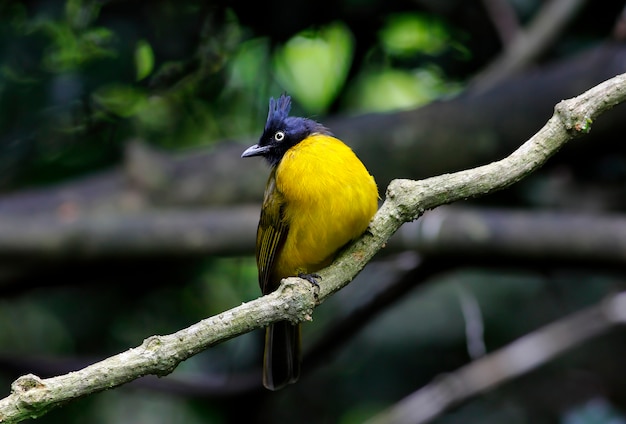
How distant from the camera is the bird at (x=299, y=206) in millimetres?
3617

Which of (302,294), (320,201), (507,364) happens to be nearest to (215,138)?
(507,364)

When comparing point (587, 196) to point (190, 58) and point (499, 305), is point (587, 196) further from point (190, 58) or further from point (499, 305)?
point (190, 58)

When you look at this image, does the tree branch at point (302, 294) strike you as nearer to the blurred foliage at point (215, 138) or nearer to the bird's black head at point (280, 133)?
the bird's black head at point (280, 133)

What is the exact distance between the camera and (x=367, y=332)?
6254mm

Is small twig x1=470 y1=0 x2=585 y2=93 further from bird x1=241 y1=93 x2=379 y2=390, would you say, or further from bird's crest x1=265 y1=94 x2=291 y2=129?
bird x1=241 y1=93 x2=379 y2=390

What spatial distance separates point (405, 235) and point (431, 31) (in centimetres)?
224

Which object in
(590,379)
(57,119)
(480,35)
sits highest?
(480,35)

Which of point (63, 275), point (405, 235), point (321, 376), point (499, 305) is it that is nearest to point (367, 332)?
point (321, 376)

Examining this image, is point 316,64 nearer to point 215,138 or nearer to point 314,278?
point 215,138

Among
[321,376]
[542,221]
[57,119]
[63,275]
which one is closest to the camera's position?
[542,221]

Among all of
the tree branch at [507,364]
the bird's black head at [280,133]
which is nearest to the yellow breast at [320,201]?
the bird's black head at [280,133]

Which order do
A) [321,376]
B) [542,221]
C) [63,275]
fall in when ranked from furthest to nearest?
[321,376] < [63,275] < [542,221]

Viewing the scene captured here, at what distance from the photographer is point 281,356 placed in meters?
4.16

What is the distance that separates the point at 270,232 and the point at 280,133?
0.51 metres
